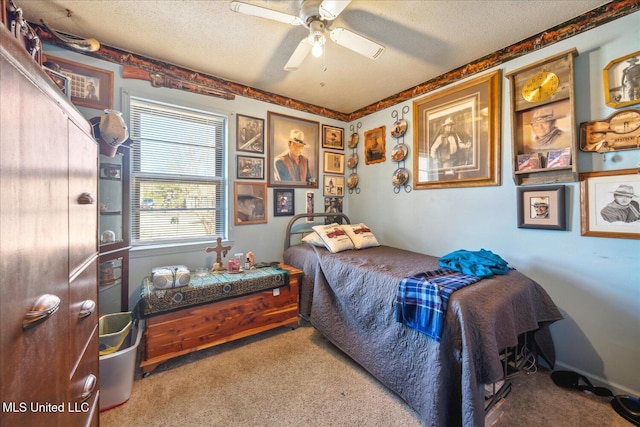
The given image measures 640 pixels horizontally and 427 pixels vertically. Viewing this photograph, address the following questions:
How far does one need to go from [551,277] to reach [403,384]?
1536mm

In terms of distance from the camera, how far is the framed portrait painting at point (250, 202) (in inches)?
115

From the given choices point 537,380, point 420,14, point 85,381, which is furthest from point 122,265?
point 537,380

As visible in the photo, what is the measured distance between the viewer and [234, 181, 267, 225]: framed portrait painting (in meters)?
2.91

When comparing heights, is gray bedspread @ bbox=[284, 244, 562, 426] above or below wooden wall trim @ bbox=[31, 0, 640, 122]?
below

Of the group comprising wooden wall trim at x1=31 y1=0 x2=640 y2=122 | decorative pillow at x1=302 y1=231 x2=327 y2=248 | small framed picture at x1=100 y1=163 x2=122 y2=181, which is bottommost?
decorative pillow at x1=302 y1=231 x2=327 y2=248

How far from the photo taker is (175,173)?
2611 mm

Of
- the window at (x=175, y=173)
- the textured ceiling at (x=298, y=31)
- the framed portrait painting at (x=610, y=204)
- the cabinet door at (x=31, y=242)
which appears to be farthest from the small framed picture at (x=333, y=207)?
the cabinet door at (x=31, y=242)

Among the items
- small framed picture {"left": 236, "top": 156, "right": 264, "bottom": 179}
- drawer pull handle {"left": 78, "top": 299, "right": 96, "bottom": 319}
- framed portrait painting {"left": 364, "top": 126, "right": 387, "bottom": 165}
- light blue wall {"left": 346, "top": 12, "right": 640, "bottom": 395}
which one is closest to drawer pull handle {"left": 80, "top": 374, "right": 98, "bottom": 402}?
drawer pull handle {"left": 78, "top": 299, "right": 96, "bottom": 319}

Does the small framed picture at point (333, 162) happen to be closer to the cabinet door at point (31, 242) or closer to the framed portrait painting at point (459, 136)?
the framed portrait painting at point (459, 136)

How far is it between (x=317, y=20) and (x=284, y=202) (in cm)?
203

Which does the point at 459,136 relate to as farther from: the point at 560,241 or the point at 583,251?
the point at 583,251

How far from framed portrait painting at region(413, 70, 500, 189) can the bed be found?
36.6 inches

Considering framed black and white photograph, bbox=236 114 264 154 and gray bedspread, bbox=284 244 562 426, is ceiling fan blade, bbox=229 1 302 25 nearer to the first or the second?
framed black and white photograph, bbox=236 114 264 154

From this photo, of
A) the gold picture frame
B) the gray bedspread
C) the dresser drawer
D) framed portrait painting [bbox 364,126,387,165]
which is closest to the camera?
the dresser drawer
